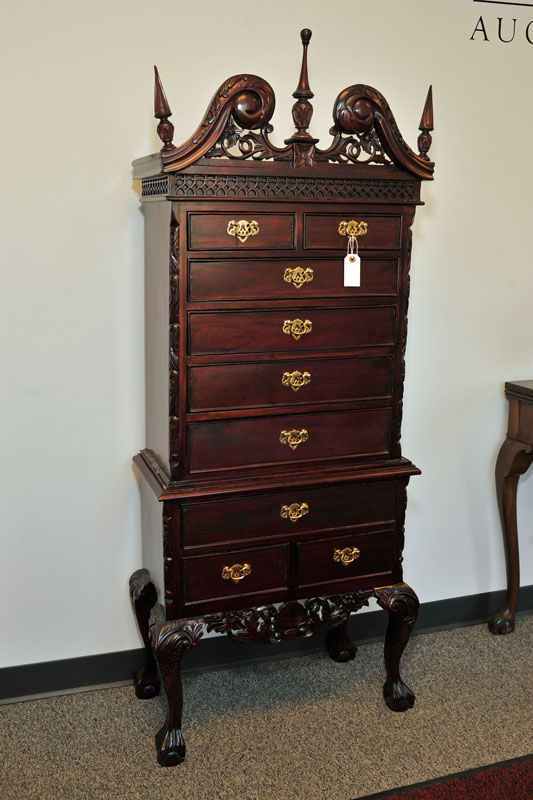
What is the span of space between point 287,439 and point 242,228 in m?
0.65

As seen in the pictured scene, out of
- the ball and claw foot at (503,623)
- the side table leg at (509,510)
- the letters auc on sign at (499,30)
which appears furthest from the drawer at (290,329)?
the ball and claw foot at (503,623)

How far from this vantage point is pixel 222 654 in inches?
118

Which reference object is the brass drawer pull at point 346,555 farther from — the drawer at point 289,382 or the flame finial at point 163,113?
the flame finial at point 163,113

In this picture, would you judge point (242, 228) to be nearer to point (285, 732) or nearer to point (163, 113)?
point (163, 113)

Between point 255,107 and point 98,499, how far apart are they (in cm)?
141

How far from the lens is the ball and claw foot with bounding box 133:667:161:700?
2.80 meters

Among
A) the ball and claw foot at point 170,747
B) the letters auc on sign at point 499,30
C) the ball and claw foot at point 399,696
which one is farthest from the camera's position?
the letters auc on sign at point 499,30

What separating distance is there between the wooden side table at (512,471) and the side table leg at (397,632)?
2.37 ft

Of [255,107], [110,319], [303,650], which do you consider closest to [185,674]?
[303,650]

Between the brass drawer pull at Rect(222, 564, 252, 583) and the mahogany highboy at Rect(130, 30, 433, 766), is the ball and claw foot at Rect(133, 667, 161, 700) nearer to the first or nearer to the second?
the mahogany highboy at Rect(130, 30, 433, 766)

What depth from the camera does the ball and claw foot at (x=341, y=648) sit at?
3068mm

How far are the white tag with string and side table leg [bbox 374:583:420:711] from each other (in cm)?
102

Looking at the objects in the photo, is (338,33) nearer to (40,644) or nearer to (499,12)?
(499,12)

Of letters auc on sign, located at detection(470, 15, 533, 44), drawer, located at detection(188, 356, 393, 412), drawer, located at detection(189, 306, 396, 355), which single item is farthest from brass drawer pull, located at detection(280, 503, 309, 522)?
letters auc on sign, located at detection(470, 15, 533, 44)
